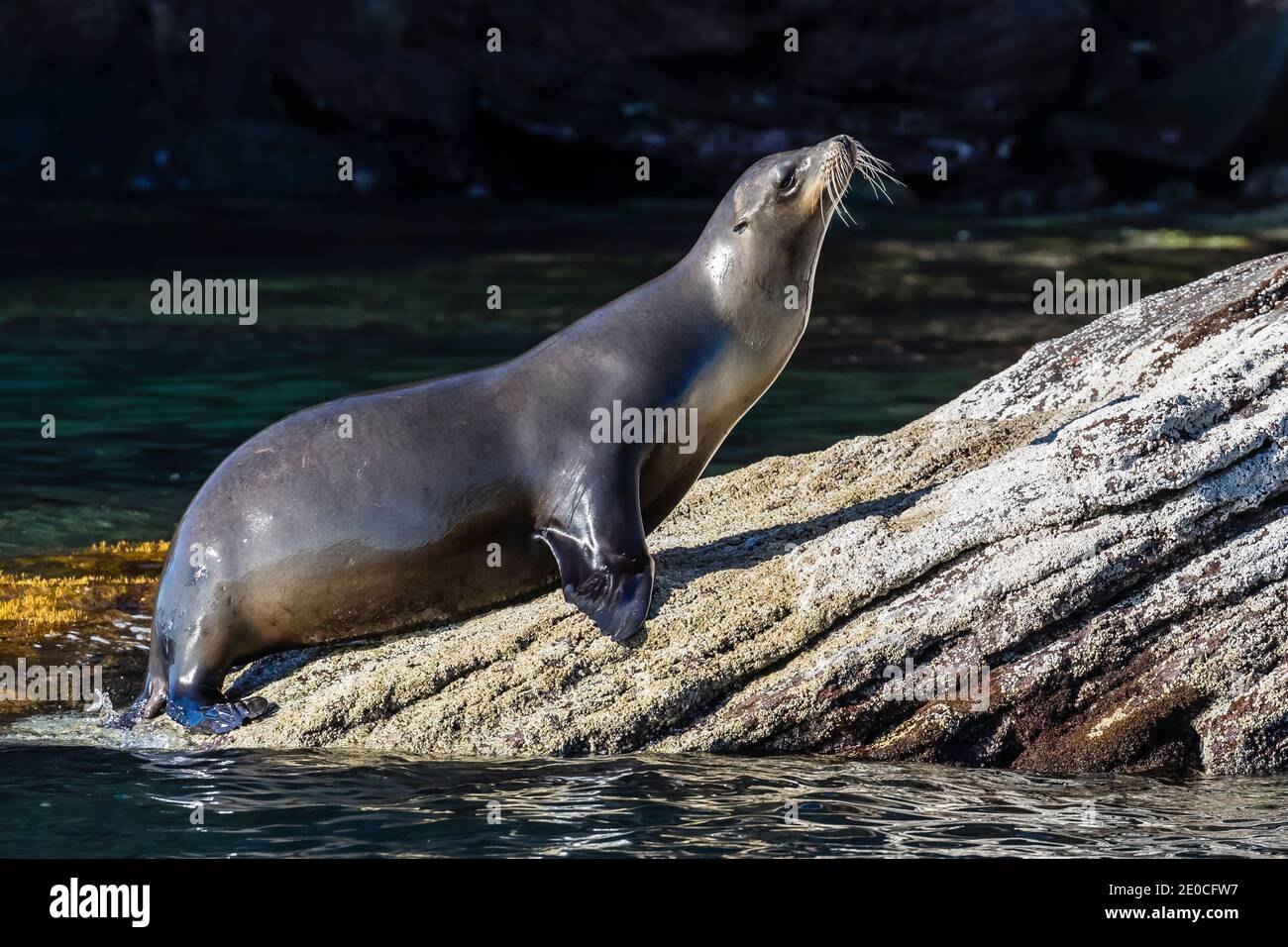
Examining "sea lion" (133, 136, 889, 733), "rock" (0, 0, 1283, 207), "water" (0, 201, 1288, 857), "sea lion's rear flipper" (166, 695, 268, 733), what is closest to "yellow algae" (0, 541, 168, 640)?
"water" (0, 201, 1288, 857)

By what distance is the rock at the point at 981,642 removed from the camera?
19.5 feet

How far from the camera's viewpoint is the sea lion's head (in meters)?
6.72

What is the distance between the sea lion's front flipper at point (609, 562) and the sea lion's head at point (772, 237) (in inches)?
35.6

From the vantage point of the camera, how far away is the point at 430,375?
16.0 metres

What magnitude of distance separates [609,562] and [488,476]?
21.5 inches

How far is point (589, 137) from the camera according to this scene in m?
29.5

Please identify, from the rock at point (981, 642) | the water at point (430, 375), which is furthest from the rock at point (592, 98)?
the rock at point (981, 642)

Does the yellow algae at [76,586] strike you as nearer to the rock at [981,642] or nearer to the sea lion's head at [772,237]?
the rock at [981,642]

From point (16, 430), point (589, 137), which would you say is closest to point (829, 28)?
point (589, 137)

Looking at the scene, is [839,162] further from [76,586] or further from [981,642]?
[76,586]

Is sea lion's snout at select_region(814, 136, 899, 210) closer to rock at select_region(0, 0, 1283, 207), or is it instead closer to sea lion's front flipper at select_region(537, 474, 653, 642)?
sea lion's front flipper at select_region(537, 474, 653, 642)
